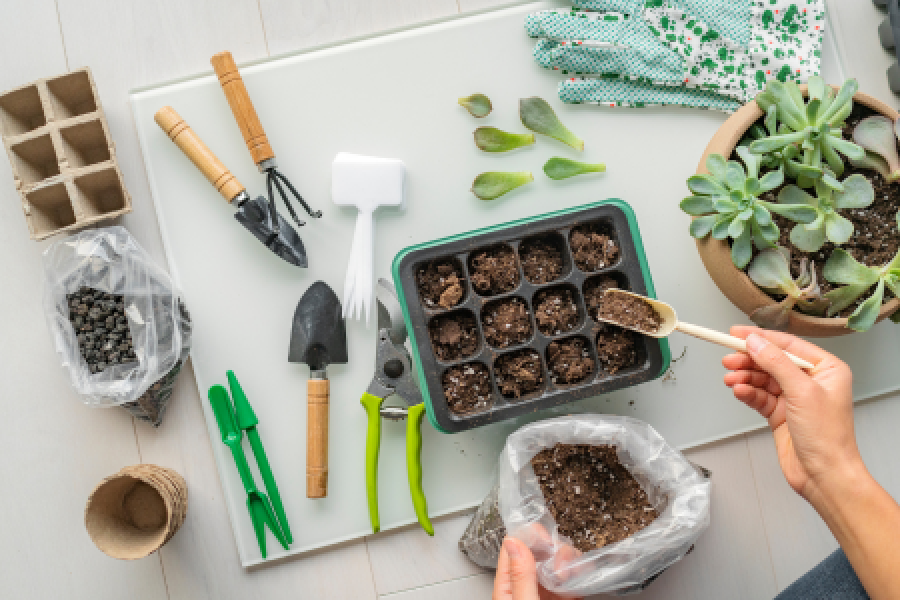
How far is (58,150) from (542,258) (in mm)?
716

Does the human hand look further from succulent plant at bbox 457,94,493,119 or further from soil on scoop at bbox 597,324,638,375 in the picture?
succulent plant at bbox 457,94,493,119

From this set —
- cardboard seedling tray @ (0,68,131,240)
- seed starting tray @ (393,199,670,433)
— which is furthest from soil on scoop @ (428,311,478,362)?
cardboard seedling tray @ (0,68,131,240)

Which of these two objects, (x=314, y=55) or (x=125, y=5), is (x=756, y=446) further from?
(x=125, y=5)

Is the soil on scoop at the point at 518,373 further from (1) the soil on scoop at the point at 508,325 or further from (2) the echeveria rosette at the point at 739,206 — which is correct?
(2) the echeveria rosette at the point at 739,206

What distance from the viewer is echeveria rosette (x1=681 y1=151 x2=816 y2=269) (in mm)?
767

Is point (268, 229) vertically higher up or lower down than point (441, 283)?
higher up

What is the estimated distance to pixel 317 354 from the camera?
0.95 metres

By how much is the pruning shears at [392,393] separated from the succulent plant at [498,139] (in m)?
0.27

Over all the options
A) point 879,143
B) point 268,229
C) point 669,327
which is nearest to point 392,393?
point 268,229

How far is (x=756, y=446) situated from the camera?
3.33 ft

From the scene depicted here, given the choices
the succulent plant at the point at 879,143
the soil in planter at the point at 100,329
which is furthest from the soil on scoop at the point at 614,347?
the soil in planter at the point at 100,329

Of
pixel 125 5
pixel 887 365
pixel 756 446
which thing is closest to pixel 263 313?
pixel 125 5

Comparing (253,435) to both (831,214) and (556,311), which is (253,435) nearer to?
(556,311)

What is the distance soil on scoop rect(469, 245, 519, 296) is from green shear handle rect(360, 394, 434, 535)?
22 centimetres
